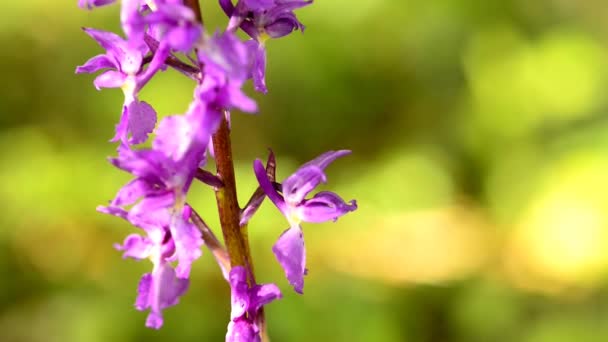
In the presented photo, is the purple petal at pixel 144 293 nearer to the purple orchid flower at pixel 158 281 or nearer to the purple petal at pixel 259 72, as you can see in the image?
the purple orchid flower at pixel 158 281

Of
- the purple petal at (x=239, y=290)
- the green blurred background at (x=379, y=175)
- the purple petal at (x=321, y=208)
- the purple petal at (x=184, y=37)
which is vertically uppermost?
the green blurred background at (x=379, y=175)

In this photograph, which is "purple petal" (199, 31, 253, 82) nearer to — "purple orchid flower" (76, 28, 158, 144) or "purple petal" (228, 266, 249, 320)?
"purple orchid flower" (76, 28, 158, 144)

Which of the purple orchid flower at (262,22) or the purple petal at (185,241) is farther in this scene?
the purple orchid flower at (262,22)

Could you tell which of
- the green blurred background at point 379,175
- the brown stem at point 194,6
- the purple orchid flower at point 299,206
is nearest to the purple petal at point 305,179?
the purple orchid flower at point 299,206

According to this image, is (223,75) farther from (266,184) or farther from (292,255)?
(292,255)

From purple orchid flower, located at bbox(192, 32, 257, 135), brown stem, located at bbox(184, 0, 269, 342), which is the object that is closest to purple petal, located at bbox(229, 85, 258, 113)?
purple orchid flower, located at bbox(192, 32, 257, 135)


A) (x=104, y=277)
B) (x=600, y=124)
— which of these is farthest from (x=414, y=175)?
(x=104, y=277)

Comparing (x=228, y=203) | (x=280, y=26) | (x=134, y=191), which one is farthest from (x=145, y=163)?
(x=280, y=26)
